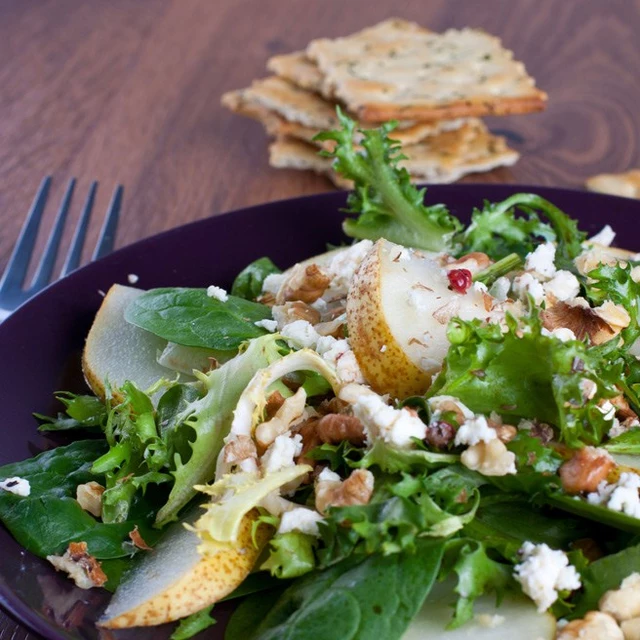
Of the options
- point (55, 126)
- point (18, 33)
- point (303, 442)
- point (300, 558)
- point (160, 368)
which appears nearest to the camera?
point (300, 558)

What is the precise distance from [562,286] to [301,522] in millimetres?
952

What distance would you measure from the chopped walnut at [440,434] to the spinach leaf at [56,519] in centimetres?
68

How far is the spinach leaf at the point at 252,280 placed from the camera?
3064 mm

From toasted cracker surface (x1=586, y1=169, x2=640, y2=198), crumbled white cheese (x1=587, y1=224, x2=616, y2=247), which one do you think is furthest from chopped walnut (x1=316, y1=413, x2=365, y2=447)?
toasted cracker surface (x1=586, y1=169, x2=640, y2=198)

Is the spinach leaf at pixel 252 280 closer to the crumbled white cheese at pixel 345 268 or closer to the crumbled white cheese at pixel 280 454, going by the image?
the crumbled white cheese at pixel 345 268

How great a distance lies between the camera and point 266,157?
494cm

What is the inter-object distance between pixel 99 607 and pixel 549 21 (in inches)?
218

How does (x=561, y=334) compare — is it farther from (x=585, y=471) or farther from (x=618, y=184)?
(x=618, y=184)

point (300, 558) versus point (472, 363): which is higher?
point (472, 363)

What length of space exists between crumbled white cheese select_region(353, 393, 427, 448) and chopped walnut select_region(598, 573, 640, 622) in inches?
18.8

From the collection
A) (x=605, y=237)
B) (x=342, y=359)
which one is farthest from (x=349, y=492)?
(x=605, y=237)

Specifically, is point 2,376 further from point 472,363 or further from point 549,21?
point 549,21

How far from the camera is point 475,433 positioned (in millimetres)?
1972

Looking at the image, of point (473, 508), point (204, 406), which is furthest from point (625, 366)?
point (204, 406)
